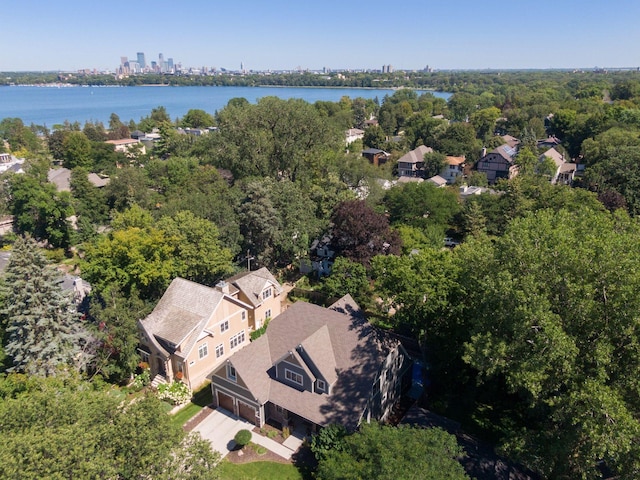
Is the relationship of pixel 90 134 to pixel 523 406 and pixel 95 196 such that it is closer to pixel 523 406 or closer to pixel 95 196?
pixel 95 196

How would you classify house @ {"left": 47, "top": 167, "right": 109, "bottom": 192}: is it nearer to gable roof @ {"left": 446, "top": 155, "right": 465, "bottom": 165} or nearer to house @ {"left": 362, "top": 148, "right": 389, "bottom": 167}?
house @ {"left": 362, "top": 148, "right": 389, "bottom": 167}

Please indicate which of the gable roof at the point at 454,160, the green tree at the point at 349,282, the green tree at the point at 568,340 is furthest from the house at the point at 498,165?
the green tree at the point at 568,340

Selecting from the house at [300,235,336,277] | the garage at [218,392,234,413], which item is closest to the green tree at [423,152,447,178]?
the house at [300,235,336,277]

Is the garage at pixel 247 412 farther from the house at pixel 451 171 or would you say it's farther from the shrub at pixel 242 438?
the house at pixel 451 171

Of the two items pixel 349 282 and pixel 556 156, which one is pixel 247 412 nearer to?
pixel 349 282

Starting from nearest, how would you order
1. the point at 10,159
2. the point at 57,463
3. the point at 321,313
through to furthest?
the point at 57,463 < the point at 321,313 < the point at 10,159

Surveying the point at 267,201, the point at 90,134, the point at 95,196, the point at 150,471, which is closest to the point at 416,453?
the point at 150,471

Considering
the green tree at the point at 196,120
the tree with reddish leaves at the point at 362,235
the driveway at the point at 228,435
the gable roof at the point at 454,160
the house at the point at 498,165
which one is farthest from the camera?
the green tree at the point at 196,120
